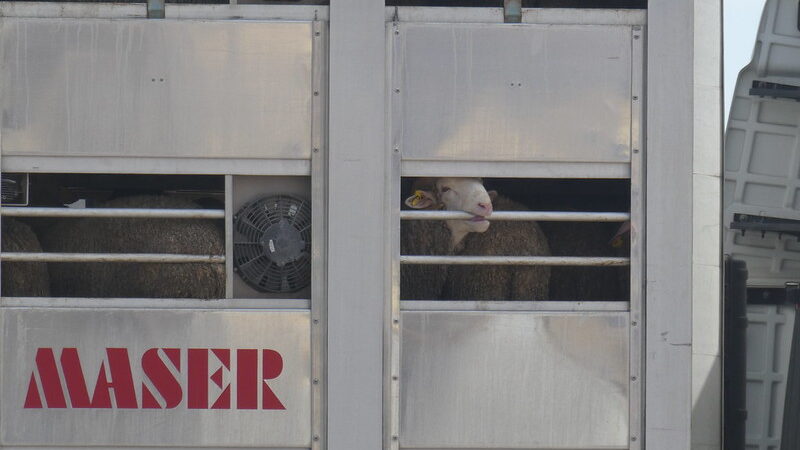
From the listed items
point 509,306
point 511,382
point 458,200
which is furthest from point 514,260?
point 511,382

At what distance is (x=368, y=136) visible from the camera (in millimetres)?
2973

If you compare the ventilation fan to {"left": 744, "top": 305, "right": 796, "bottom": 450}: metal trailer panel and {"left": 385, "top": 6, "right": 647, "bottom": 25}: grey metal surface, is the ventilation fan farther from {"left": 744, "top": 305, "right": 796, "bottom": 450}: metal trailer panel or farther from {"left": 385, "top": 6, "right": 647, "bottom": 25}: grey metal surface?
{"left": 744, "top": 305, "right": 796, "bottom": 450}: metal trailer panel

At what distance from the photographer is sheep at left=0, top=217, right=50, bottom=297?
10.2 feet

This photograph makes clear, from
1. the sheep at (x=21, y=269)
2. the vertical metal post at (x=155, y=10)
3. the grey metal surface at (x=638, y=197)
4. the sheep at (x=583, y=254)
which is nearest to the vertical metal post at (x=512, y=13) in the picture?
the grey metal surface at (x=638, y=197)

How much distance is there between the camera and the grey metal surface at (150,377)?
2.95m

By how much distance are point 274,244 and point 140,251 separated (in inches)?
18.9

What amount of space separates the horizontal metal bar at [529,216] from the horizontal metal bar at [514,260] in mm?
120

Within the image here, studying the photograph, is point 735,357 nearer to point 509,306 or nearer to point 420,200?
point 509,306

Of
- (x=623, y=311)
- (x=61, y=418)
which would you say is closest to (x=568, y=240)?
(x=623, y=311)

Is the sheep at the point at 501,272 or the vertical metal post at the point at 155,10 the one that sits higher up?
the vertical metal post at the point at 155,10

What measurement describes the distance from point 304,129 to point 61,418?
113 cm

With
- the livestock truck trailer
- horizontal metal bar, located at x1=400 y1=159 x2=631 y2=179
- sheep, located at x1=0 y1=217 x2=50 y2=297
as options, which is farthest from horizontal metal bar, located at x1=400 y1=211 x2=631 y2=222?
sheep, located at x1=0 y1=217 x2=50 y2=297

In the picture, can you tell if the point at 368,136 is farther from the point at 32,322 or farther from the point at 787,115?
the point at 787,115

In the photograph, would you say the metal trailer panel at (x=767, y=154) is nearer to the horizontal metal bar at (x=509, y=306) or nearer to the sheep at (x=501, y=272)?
the sheep at (x=501, y=272)
